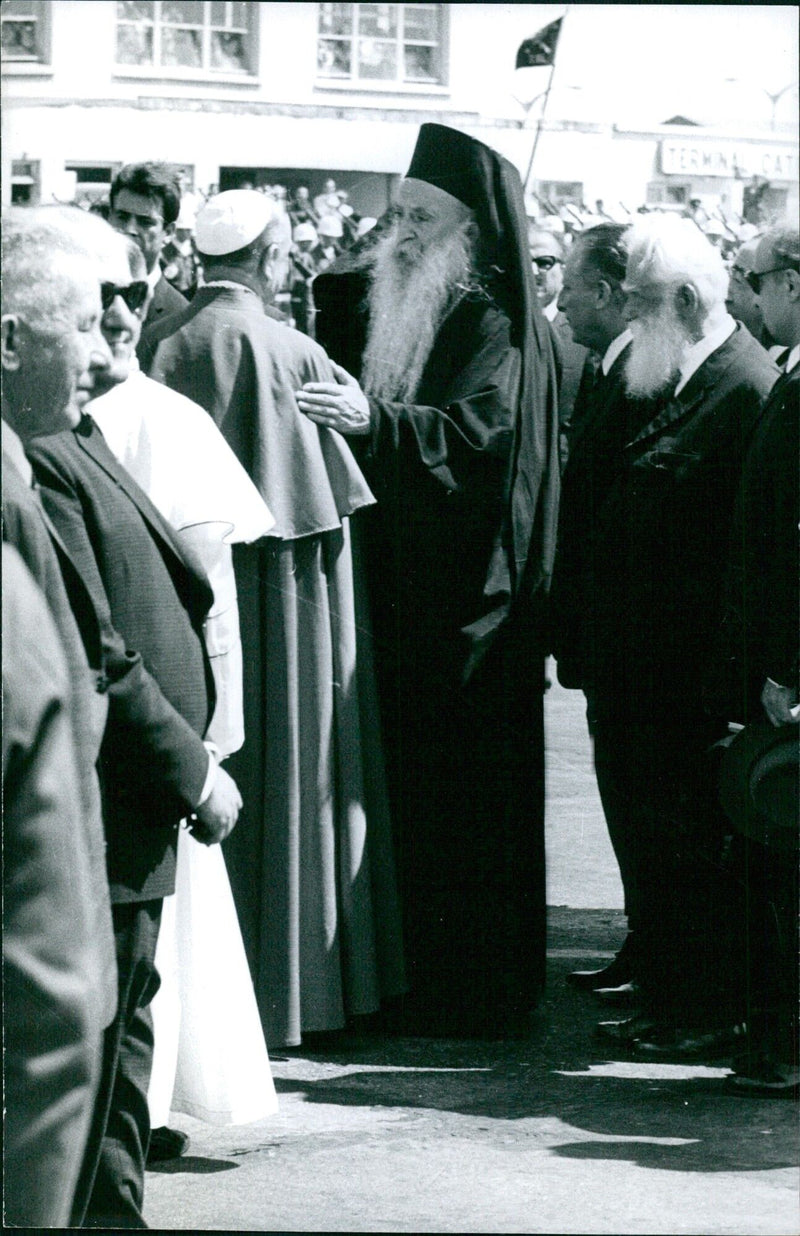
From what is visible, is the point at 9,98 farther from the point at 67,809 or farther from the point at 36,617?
the point at 67,809

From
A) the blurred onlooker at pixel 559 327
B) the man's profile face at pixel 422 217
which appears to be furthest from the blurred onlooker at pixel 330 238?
the blurred onlooker at pixel 559 327

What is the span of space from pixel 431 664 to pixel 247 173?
1.24 meters

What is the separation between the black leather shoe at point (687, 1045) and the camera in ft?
16.1

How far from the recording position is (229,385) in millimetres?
4496

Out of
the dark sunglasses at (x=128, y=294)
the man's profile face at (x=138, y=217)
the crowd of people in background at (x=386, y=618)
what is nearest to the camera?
the crowd of people in background at (x=386, y=618)

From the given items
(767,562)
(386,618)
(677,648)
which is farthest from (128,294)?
(677,648)

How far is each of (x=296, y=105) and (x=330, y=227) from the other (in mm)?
380

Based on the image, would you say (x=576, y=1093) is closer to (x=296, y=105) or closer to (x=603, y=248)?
(x=603, y=248)

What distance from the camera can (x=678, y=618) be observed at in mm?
4914

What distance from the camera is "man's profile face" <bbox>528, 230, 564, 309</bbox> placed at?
15.6 feet

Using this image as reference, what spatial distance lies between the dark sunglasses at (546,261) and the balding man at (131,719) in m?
1.14

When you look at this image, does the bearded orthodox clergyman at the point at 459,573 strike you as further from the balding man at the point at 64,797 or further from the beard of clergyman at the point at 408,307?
the balding man at the point at 64,797

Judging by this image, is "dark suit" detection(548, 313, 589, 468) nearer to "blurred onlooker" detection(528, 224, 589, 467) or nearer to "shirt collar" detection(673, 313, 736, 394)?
"blurred onlooker" detection(528, 224, 589, 467)

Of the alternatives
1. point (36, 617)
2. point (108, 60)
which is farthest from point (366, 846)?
point (108, 60)
